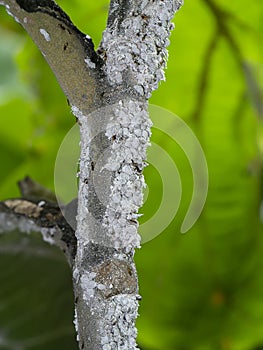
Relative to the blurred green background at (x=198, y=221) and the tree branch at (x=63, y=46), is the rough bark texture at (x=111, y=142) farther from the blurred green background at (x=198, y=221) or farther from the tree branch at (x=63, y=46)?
the blurred green background at (x=198, y=221)

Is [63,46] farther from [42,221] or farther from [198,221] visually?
[198,221]

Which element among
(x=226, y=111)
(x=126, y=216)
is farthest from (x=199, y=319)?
(x=126, y=216)

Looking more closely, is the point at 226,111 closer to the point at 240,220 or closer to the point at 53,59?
the point at 240,220

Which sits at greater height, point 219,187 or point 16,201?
point 219,187

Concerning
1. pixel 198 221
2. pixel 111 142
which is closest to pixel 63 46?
pixel 111 142

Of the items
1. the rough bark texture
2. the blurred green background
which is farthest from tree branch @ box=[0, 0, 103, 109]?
the blurred green background

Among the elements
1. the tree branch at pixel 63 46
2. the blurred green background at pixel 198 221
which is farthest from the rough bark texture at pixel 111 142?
the blurred green background at pixel 198 221
